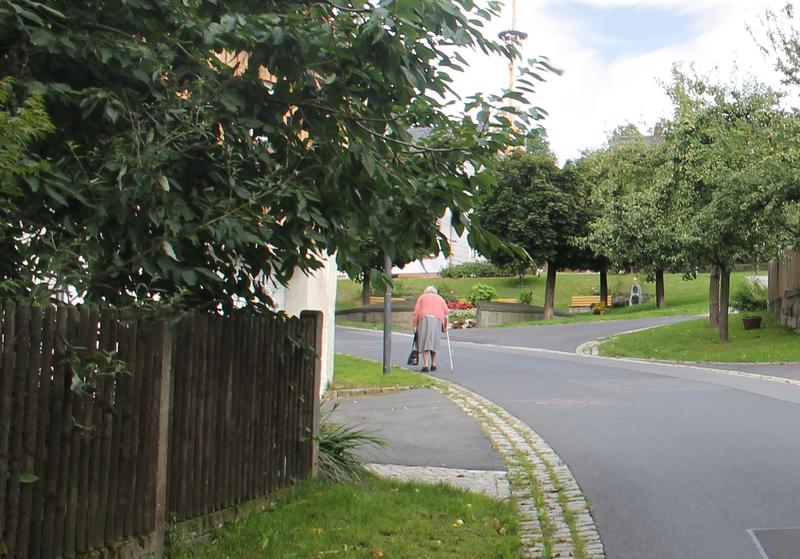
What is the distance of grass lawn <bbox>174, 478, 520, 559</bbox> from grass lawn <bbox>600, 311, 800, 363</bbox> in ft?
57.5

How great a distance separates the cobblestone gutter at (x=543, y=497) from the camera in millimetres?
6301

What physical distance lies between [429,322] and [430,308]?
315 mm

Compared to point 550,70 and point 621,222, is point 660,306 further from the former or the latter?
point 550,70

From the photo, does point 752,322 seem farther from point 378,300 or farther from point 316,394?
point 378,300

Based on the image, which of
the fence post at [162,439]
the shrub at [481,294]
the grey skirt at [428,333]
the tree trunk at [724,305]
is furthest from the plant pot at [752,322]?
the fence post at [162,439]

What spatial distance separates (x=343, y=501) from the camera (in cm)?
705

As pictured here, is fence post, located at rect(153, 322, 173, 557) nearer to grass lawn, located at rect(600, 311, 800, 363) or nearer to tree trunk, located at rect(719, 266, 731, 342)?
grass lawn, located at rect(600, 311, 800, 363)

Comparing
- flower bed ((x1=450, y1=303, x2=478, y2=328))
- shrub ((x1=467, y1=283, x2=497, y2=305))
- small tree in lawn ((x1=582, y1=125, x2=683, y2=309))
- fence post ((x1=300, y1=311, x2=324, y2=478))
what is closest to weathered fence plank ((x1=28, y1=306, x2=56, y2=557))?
fence post ((x1=300, y1=311, x2=324, y2=478))

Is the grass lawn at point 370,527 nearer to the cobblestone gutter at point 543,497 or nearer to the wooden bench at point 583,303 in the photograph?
the cobblestone gutter at point 543,497

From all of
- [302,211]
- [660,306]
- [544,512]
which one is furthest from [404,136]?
[660,306]

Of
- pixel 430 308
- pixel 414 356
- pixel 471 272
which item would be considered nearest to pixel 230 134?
pixel 430 308

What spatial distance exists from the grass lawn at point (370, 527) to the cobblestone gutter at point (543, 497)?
0.17 metres

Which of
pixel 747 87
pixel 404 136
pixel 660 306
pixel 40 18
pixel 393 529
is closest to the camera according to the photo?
pixel 40 18

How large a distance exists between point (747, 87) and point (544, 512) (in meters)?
21.7
